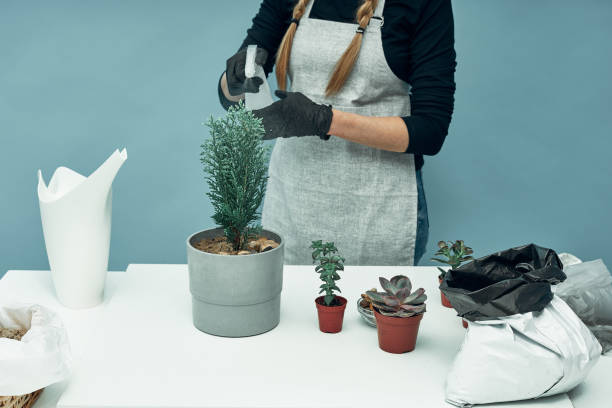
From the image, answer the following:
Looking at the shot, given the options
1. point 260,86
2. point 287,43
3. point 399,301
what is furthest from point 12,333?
point 287,43

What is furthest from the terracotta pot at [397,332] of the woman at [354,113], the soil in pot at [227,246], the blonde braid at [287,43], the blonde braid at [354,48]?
the blonde braid at [287,43]

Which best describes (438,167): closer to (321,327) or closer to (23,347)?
(321,327)

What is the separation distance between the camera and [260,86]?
5.42 ft

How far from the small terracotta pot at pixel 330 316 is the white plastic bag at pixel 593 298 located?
16.0 inches

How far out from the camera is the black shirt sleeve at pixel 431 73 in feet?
5.04

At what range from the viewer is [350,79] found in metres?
1.66

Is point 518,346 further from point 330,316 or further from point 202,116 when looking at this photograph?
point 202,116

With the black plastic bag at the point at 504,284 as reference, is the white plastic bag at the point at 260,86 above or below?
above

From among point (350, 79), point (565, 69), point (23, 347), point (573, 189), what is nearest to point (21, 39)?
point (350, 79)

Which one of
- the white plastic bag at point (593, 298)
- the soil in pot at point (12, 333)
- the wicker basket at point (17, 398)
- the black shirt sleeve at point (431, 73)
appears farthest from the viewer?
the black shirt sleeve at point (431, 73)

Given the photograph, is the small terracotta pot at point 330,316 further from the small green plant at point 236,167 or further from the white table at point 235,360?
the small green plant at point 236,167

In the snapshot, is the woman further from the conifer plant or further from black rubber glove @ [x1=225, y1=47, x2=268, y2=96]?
the conifer plant

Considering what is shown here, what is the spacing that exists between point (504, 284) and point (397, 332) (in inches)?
7.9

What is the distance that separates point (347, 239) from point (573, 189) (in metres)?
1.09
